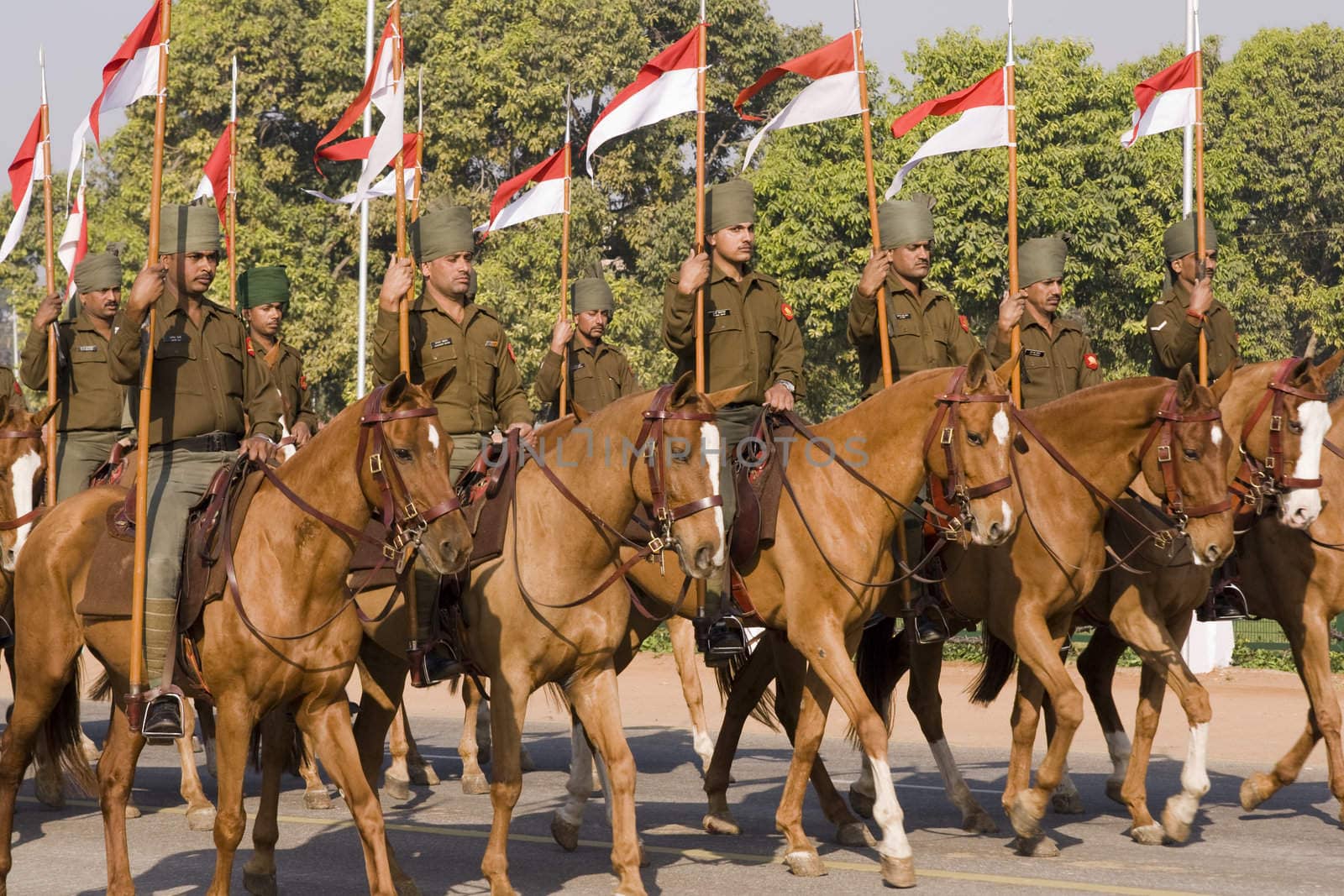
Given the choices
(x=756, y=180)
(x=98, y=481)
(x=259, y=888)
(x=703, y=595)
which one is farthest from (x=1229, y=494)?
(x=756, y=180)

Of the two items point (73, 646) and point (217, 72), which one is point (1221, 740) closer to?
point (73, 646)

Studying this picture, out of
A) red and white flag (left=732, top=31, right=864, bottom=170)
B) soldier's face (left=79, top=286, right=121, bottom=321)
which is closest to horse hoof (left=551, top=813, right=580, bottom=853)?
red and white flag (left=732, top=31, right=864, bottom=170)

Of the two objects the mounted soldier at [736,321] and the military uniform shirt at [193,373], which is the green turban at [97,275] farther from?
the mounted soldier at [736,321]

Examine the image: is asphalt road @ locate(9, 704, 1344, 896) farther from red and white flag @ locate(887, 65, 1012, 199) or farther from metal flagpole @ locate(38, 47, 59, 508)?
red and white flag @ locate(887, 65, 1012, 199)

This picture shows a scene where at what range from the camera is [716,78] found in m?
52.2

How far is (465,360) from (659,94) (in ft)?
8.71

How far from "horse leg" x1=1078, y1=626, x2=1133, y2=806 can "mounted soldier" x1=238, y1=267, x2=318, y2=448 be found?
20.6ft

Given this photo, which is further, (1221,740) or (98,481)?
(1221,740)

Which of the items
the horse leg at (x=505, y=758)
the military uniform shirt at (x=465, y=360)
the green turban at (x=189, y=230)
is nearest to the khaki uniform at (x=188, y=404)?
the green turban at (x=189, y=230)

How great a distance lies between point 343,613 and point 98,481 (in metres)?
4.60

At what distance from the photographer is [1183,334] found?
12.2 meters

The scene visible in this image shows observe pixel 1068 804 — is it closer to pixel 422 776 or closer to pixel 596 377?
pixel 422 776

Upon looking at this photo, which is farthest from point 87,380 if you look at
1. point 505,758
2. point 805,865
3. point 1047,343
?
point 1047,343

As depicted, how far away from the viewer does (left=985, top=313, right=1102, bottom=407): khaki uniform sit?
40.6ft
